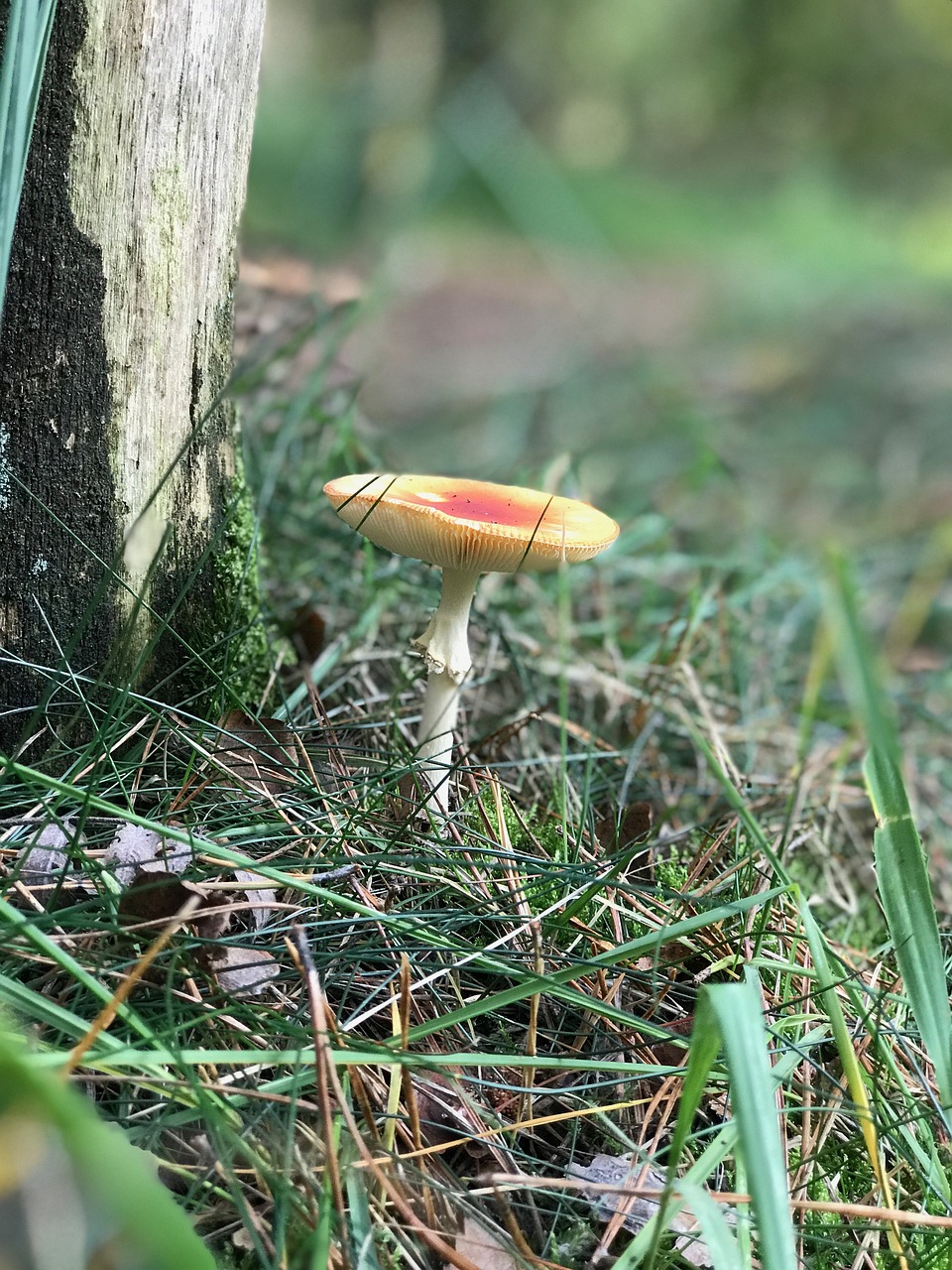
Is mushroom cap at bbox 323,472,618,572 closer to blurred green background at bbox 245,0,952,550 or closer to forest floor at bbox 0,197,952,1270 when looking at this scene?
forest floor at bbox 0,197,952,1270

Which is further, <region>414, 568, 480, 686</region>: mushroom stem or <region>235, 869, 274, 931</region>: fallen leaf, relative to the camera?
<region>414, 568, 480, 686</region>: mushroom stem

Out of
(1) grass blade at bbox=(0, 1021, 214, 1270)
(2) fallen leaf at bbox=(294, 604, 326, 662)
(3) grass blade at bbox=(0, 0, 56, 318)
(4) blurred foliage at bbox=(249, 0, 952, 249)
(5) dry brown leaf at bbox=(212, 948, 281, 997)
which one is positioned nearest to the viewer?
(1) grass blade at bbox=(0, 1021, 214, 1270)

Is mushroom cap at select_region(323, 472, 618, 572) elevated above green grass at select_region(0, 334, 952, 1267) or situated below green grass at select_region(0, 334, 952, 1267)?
above

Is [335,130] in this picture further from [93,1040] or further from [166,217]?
[93,1040]

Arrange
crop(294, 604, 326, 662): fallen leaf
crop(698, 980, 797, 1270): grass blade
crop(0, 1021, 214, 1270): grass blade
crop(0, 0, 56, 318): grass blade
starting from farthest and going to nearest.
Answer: crop(294, 604, 326, 662): fallen leaf → crop(0, 0, 56, 318): grass blade → crop(698, 980, 797, 1270): grass blade → crop(0, 1021, 214, 1270): grass blade

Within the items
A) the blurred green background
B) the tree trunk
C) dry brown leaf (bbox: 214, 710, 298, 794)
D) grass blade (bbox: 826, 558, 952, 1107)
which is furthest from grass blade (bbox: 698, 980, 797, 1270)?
the blurred green background

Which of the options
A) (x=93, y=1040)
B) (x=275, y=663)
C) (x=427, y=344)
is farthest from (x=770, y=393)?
(x=93, y=1040)

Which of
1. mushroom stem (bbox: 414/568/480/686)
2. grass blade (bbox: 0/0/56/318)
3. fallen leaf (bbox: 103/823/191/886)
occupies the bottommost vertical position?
fallen leaf (bbox: 103/823/191/886)
